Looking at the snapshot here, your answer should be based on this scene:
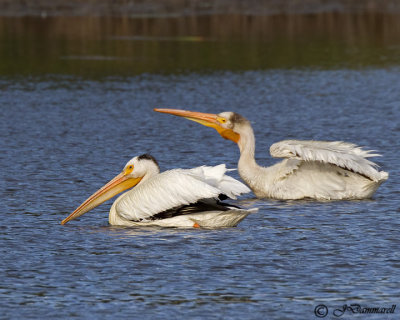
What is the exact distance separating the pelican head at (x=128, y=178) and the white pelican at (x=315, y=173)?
1407 mm

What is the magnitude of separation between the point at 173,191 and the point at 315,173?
2.22 meters

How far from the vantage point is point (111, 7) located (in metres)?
37.7

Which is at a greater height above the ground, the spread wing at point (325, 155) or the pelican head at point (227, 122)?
the pelican head at point (227, 122)

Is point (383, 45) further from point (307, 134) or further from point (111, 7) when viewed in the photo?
point (307, 134)

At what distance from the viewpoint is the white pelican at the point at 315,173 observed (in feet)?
33.0

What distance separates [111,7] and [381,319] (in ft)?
106

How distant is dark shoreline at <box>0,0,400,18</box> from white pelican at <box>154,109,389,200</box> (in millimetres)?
27355

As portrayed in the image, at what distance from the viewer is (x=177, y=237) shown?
858 centimetres

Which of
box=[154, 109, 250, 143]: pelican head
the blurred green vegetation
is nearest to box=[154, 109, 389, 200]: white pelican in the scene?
box=[154, 109, 250, 143]: pelican head

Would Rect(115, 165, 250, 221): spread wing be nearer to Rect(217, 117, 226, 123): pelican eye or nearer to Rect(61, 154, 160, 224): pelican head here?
Rect(61, 154, 160, 224): pelican head

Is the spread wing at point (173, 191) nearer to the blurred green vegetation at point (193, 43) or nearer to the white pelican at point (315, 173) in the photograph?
the white pelican at point (315, 173)

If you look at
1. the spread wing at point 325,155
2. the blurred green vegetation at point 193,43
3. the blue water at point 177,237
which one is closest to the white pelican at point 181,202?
the blue water at point 177,237

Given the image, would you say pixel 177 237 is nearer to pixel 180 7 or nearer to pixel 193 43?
pixel 193 43

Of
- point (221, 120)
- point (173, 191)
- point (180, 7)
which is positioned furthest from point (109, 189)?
point (180, 7)
